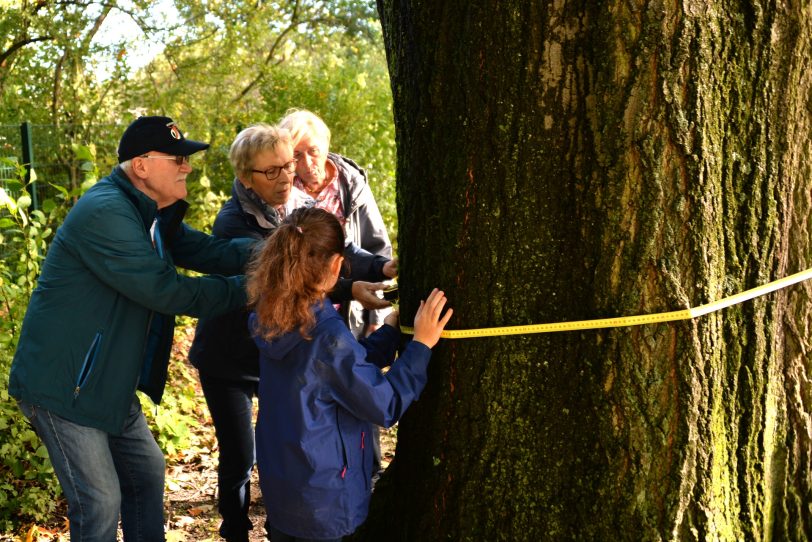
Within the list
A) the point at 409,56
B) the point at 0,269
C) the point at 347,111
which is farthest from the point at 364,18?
the point at 409,56

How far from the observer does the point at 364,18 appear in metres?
19.0

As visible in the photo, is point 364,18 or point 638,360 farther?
point 364,18

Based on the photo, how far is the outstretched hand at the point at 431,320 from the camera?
2666 millimetres

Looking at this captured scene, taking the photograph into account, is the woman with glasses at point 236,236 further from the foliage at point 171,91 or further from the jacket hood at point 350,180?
the foliage at point 171,91

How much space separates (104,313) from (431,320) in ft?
3.86

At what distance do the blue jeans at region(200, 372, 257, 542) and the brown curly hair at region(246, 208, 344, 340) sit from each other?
104 cm

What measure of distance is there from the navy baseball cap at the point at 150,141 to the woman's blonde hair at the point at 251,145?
53 centimetres

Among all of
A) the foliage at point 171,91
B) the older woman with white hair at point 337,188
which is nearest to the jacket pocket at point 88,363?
the older woman with white hair at point 337,188

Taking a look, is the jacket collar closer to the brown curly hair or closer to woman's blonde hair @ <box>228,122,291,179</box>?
woman's blonde hair @ <box>228,122,291,179</box>

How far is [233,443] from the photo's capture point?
3.77 metres

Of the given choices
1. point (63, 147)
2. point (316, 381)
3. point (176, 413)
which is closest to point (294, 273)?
point (316, 381)

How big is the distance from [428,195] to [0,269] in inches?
124

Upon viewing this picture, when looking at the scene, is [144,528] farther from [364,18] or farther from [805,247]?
[364,18]

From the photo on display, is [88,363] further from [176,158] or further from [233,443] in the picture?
[233,443]
